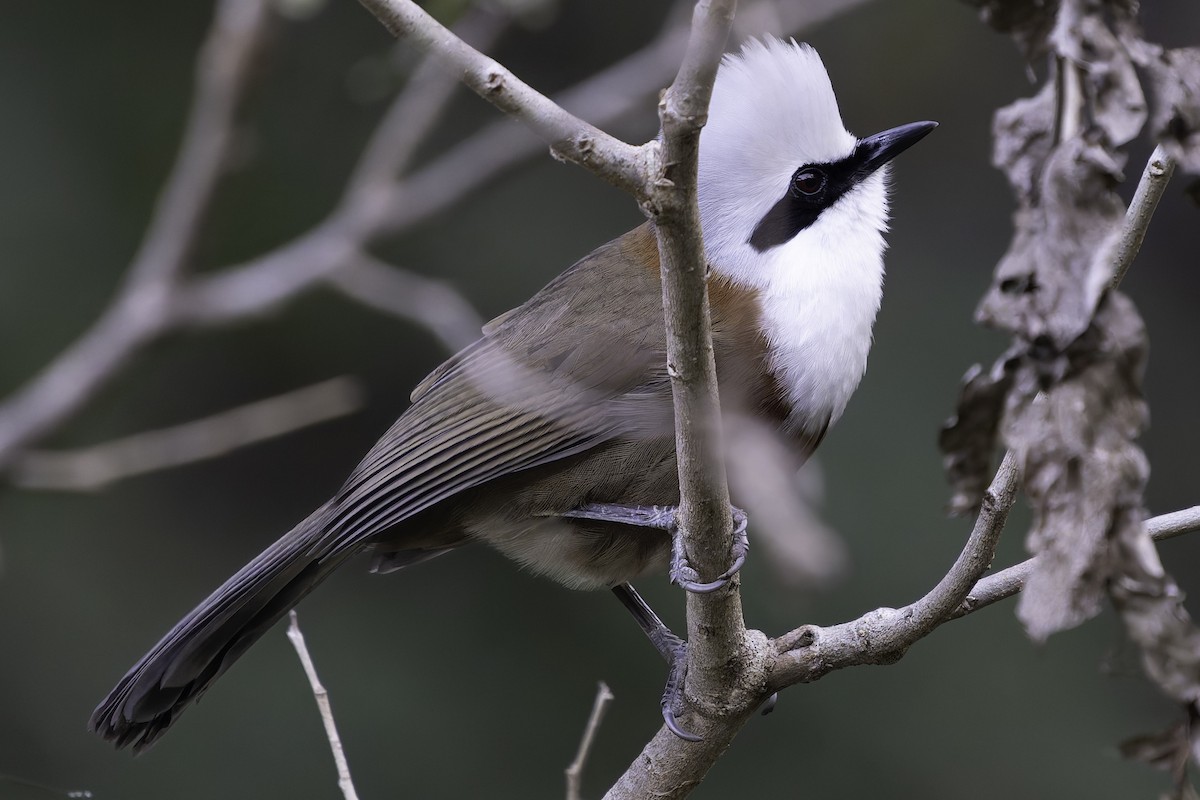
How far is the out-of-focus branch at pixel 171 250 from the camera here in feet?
11.4

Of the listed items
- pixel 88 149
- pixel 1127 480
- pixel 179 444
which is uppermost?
pixel 88 149

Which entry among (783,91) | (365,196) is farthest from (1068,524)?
(365,196)

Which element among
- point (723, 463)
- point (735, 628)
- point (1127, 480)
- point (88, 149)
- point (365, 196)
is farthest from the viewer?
point (88, 149)

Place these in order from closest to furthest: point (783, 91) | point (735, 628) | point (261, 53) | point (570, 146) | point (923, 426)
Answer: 1. point (570, 146)
2. point (735, 628)
3. point (783, 91)
4. point (261, 53)
5. point (923, 426)

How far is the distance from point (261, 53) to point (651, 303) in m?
1.34

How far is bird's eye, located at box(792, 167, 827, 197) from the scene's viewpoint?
2.95 meters

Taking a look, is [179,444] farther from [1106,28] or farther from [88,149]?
[1106,28]

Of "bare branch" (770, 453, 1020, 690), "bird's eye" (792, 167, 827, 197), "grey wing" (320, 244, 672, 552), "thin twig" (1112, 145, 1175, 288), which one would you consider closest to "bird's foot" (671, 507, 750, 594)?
"bare branch" (770, 453, 1020, 690)

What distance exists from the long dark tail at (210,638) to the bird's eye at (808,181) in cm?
129

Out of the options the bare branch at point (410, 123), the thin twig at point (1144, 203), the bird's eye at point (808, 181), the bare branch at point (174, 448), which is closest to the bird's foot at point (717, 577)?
the thin twig at point (1144, 203)

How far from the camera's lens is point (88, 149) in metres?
5.18

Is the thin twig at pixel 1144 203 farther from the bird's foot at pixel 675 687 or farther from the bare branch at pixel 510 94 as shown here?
the bird's foot at pixel 675 687

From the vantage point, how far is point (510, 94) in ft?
4.90

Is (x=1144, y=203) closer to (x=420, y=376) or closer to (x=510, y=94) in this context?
(x=510, y=94)
